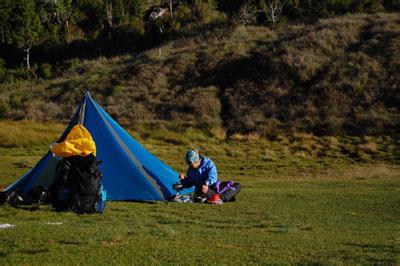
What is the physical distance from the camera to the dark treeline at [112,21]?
68.6m

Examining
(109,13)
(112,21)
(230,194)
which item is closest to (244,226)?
(230,194)

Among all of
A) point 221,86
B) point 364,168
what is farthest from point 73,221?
point 221,86

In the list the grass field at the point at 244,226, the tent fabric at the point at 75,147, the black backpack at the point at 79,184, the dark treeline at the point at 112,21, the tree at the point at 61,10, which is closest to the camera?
the grass field at the point at 244,226

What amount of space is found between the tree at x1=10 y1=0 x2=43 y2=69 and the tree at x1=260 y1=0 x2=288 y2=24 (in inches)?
1166

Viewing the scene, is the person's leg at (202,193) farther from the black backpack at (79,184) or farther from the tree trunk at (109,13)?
the tree trunk at (109,13)

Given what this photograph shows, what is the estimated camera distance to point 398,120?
4091 centimetres

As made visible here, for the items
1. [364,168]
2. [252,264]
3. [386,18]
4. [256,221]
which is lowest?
[364,168]

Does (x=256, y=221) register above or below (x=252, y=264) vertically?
below

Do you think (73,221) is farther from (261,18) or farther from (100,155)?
(261,18)

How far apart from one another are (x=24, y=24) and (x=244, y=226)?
2571 inches

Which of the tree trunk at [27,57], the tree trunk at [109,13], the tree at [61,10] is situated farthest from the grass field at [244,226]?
the tree at [61,10]

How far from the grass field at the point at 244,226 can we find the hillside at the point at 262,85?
1480 cm

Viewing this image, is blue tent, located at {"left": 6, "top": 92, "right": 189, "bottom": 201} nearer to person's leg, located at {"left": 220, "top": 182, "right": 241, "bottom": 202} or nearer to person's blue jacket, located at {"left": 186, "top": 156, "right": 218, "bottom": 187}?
person's blue jacket, located at {"left": 186, "top": 156, "right": 218, "bottom": 187}

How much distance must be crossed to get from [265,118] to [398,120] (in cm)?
1007
